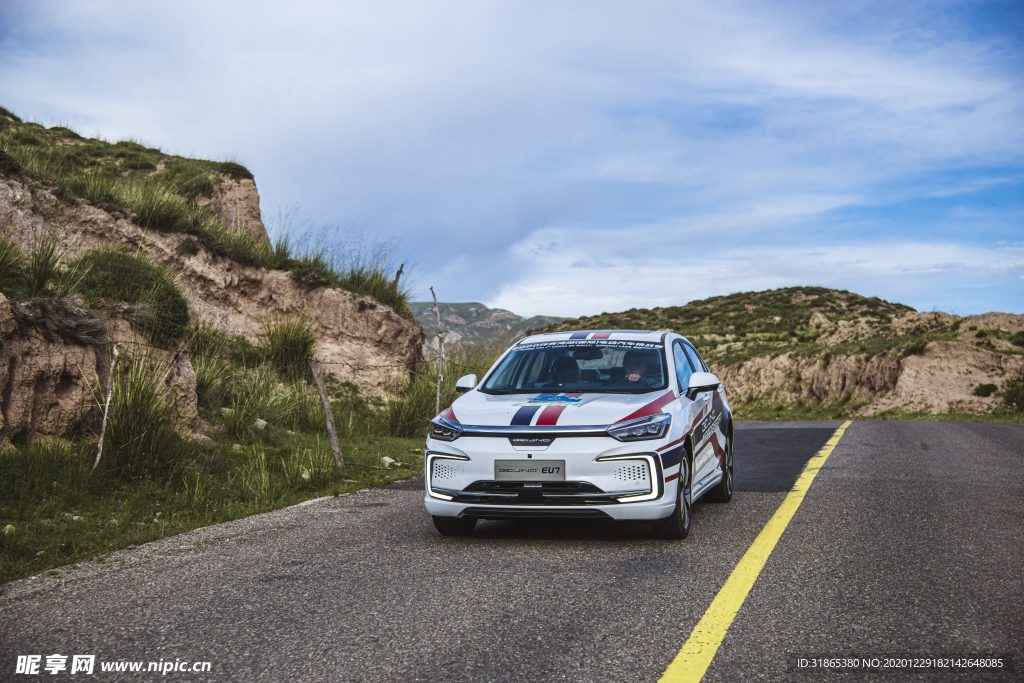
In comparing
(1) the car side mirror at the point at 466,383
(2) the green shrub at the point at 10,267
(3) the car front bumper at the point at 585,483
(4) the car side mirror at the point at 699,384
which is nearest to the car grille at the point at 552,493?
(3) the car front bumper at the point at 585,483

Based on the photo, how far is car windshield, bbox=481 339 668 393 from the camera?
7.00m

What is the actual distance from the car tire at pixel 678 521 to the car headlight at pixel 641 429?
0.37 meters

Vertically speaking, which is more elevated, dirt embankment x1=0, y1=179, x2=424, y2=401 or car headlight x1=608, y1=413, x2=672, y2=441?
dirt embankment x1=0, y1=179, x2=424, y2=401

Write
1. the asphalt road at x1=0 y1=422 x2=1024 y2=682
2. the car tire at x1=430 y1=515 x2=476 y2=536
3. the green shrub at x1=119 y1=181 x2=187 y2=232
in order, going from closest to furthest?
the asphalt road at x1=0 y1=422 x2=1024 y2=682 → the car tire at x1=430 y1=515 x2=476 y2=536 → the green shrub at x1=119 y1=181 x2=187 y2=232

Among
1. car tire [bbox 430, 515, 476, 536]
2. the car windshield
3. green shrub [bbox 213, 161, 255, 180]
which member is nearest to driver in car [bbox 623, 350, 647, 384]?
the car windshield

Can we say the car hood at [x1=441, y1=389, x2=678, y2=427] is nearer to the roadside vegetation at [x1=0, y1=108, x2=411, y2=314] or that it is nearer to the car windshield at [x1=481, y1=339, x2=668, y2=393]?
the car windshield at [x1=481, y1=339, x2=668, y2=393]

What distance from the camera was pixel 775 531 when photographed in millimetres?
6477

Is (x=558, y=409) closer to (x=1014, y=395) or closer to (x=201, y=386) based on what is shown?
(x=201, y=386)

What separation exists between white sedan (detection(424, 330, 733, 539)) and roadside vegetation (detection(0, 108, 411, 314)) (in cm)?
1197

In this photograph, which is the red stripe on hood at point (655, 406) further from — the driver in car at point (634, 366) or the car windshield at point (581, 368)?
the driver in car at point (634, 366)

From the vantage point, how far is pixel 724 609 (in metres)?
4.43

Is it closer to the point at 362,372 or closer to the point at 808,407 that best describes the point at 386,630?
the point at 362,372

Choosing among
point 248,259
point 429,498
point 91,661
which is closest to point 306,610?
point 91,661

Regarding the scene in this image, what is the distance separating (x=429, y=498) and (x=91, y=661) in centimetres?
276
